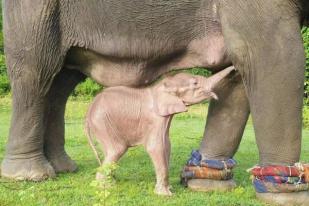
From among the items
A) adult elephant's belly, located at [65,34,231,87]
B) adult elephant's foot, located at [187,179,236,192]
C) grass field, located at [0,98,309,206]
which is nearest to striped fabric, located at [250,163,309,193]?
grass field, located at [0,98,309,206]

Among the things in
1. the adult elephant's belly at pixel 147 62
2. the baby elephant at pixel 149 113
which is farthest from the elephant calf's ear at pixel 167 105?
the adult elephant's belly at pixel 147 62

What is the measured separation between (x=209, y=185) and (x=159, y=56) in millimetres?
619

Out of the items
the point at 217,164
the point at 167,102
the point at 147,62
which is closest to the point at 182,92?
the point at 167,102

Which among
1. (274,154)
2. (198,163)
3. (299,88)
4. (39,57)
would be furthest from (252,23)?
(39,57)

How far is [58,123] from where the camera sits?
124 inches

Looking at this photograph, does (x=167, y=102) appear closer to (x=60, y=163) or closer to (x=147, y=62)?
(x=147, y=62)

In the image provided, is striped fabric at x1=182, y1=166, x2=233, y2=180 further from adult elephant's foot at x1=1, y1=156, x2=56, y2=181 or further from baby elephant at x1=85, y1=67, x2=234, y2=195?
adult elephant's foot at x1=1, y1=156, x2=56, y2=181

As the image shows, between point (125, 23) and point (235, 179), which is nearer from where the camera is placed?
point (125, 23)

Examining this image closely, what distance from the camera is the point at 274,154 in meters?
2.41

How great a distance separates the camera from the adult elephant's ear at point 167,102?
8.42ft

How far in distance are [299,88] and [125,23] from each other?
0.74m

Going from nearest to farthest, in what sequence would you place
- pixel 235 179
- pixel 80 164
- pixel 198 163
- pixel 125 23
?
pixel 125 23
pixel 198 163
pixel 235 179
pixel 80 164

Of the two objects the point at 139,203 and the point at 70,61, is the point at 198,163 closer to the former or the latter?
the point at 139,203

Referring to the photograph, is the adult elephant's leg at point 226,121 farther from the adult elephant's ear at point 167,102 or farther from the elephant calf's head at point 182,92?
the adult elephant's ear at point 167,102
